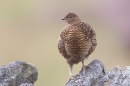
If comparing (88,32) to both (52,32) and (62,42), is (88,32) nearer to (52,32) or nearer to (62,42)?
(62,42)

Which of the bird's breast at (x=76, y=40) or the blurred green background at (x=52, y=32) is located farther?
the blurred green background at (x=52, y=32)

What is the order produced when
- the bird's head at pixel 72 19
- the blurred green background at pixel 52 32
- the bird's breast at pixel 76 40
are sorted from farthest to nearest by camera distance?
the blurred green background at pixel 52 32 < the bird's head at pixel 72 19 < the bird's breast at pixel 76 40

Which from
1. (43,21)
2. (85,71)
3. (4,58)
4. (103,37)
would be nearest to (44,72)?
(4,58)

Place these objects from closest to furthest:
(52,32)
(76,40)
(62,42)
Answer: (76,40) → (62,42) → (52,32)

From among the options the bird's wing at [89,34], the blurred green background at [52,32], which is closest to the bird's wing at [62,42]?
the bird's wing at [89,34]

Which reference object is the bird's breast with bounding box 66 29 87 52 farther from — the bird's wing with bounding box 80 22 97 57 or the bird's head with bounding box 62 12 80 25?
the bird's head with bounding box 62 12 80 25

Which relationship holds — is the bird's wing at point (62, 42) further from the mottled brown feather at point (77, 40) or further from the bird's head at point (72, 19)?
the bird's head at point (72, 19)

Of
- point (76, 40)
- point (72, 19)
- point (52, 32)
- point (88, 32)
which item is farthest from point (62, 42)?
point (52, 32)

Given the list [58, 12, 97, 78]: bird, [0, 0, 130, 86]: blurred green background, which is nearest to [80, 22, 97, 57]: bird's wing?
[58, 12, 97, 78]: bird

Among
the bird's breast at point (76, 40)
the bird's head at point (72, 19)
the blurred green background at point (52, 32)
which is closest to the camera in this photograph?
the bird's breast at point (76, 40)
